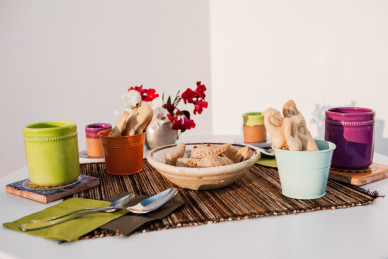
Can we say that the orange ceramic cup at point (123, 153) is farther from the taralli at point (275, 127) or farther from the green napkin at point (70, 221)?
Result: the taralli at point (275, 127)

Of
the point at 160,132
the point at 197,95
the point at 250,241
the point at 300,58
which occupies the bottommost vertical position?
the point at 250,241

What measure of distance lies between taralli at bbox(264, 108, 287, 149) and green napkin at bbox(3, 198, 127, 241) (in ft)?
1.27

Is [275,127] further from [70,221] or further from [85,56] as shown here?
[85,56]

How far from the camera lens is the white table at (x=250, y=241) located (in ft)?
2.17

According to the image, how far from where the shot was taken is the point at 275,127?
0.91m

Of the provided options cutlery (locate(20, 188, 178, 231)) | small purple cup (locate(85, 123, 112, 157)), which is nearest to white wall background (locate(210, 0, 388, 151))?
small purple cup (locate(85, 123, 112, 157))

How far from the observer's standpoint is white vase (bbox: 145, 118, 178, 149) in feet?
4.58

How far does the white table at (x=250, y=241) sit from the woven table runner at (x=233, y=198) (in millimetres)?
20

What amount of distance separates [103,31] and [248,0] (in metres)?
1.32

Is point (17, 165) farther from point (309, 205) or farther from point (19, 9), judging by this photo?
point (309, 205)

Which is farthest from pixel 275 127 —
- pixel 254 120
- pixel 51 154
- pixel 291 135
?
pixel 51 154

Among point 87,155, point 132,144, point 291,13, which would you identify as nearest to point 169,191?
point 132,144

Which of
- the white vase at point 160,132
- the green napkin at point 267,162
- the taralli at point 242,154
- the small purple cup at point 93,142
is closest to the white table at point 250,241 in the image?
the taralli at point 242,154

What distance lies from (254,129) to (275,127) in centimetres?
48
